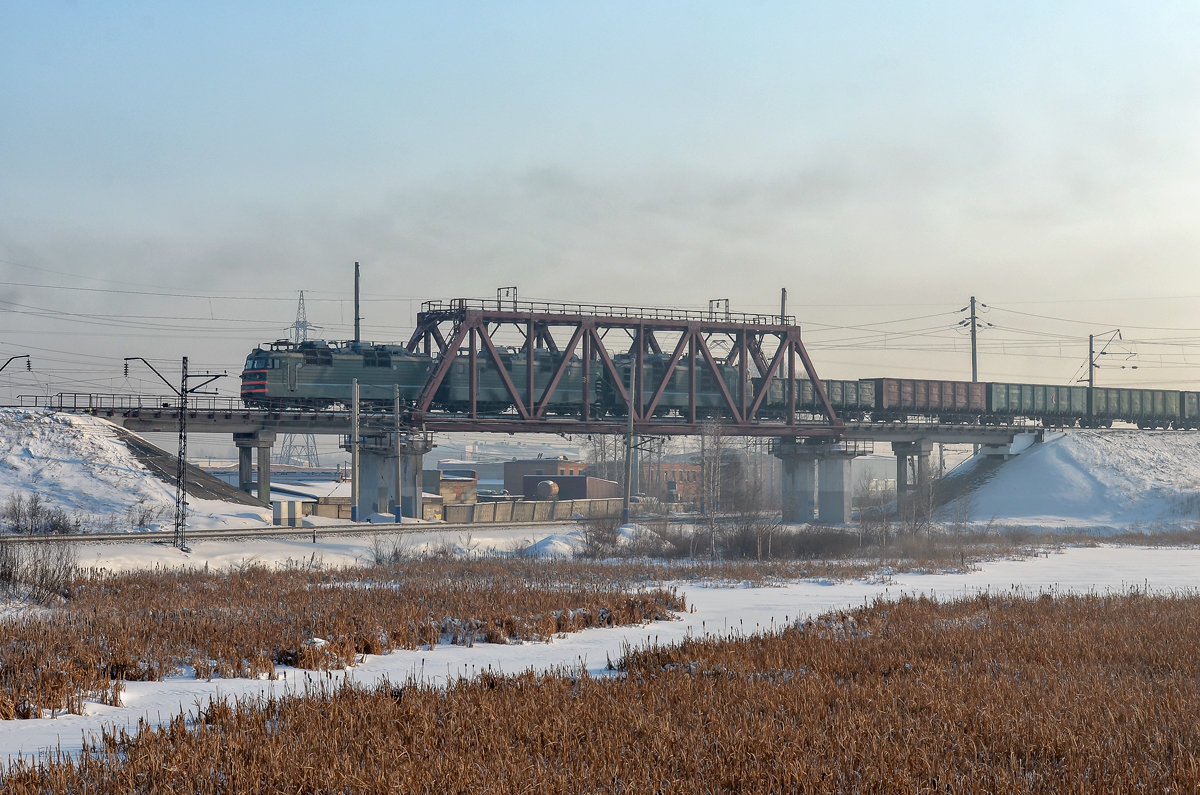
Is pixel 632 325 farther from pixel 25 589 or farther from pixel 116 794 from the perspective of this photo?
pixel 116 794

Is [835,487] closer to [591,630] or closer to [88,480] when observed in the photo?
[88,480]

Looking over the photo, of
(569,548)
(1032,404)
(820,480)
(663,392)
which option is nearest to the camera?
(569,548)

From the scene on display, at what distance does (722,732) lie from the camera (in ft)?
33.2

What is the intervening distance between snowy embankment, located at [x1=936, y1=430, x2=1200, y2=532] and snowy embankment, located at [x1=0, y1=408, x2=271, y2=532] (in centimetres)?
4738

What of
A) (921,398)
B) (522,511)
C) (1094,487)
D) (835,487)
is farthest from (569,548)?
(1094,487)

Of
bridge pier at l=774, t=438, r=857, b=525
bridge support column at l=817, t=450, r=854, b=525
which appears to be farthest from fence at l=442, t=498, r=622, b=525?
bridge support column at l=817, t=450, r=854, b=525

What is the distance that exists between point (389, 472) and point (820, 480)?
3354 centimetres

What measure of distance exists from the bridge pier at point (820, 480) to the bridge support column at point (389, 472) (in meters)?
28.1

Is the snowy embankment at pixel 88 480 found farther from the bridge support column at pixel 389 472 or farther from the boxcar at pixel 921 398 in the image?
the boxcar at pixel 921 398

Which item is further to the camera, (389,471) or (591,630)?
(389,471)

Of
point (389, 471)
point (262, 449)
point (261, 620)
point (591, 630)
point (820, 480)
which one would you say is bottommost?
point (820, 480)

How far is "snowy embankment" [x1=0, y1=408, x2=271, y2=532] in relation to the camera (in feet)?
164

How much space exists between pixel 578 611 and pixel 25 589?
42.3ft

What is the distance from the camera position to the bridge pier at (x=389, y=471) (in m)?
60.7
